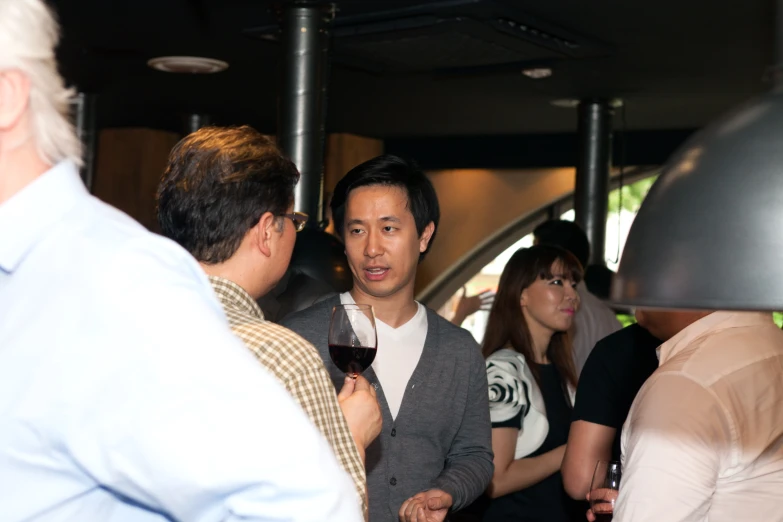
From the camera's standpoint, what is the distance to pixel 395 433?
2.50 metres

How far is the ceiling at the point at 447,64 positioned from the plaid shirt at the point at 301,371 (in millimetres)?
3309

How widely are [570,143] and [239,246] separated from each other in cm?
734

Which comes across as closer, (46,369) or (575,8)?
(46,369)

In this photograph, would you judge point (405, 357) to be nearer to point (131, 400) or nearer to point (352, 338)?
point (352, 338)

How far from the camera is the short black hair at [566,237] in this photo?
5.69 meters

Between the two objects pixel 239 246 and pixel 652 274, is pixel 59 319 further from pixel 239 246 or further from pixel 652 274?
pixel 239 246

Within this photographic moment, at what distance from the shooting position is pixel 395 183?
108 inches

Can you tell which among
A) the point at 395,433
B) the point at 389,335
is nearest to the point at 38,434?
the point at 395,433

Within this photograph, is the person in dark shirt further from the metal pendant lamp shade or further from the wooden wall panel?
the wooden wall panel

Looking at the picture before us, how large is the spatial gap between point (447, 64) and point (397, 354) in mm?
3614

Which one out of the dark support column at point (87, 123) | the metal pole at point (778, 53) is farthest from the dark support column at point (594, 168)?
the metal pole at point (778, 53)

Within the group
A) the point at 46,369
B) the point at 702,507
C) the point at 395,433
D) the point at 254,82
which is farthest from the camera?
the point at 254,82

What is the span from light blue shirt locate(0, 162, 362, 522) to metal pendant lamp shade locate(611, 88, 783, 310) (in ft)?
1.26

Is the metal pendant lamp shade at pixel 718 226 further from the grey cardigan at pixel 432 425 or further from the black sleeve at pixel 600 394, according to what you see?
the black sleeve at pixel 600 394
